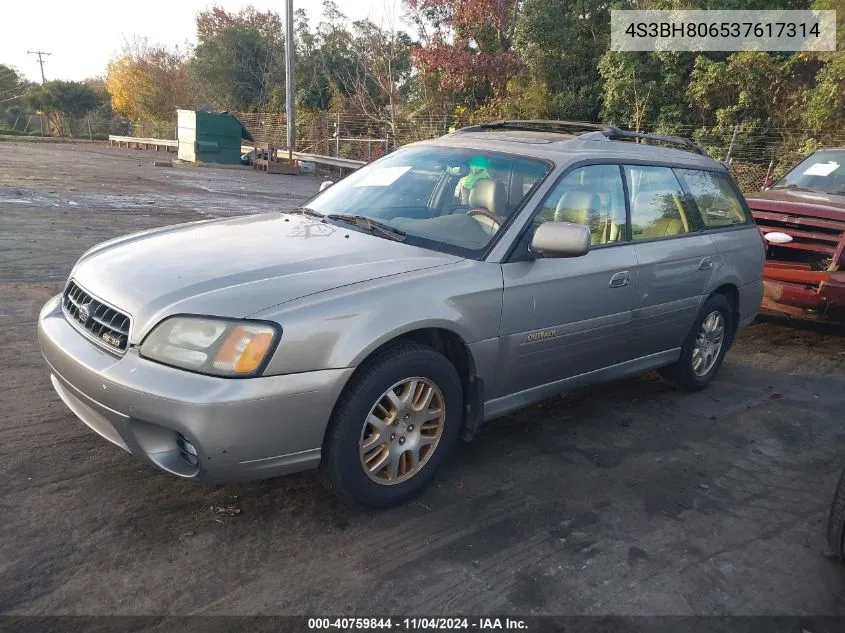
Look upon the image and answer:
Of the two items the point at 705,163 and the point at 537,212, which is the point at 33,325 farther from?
the point at 705,163

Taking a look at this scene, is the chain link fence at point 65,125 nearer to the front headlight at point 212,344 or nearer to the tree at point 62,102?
the tree at point 62,102

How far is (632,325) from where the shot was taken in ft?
13.8

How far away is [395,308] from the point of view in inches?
117

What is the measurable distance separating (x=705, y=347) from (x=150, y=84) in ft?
163

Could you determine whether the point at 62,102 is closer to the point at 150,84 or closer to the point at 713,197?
the point at 150,84

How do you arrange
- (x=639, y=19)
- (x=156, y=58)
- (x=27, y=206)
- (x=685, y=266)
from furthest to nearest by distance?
(x=156, y=58) → (x=639, y=19) → (x=27, y=206) → (x=685, y=266)

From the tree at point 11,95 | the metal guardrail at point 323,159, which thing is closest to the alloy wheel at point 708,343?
the metal guardrail at point 323,159

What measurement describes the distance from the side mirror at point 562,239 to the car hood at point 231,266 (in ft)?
1.39

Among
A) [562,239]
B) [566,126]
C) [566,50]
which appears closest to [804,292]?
[566,126]

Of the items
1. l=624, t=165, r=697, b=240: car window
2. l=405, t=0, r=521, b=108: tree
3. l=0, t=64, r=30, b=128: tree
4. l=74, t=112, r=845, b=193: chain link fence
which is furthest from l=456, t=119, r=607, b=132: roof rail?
l=0, t=64, r=30, b=128: tree

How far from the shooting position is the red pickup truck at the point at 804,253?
6367 millimetres

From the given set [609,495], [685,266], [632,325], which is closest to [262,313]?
[609,495]

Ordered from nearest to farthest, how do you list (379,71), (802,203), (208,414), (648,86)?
(208,414) < (802,203) < (648,86) < (379,71)

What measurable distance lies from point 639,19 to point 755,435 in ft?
55.4
